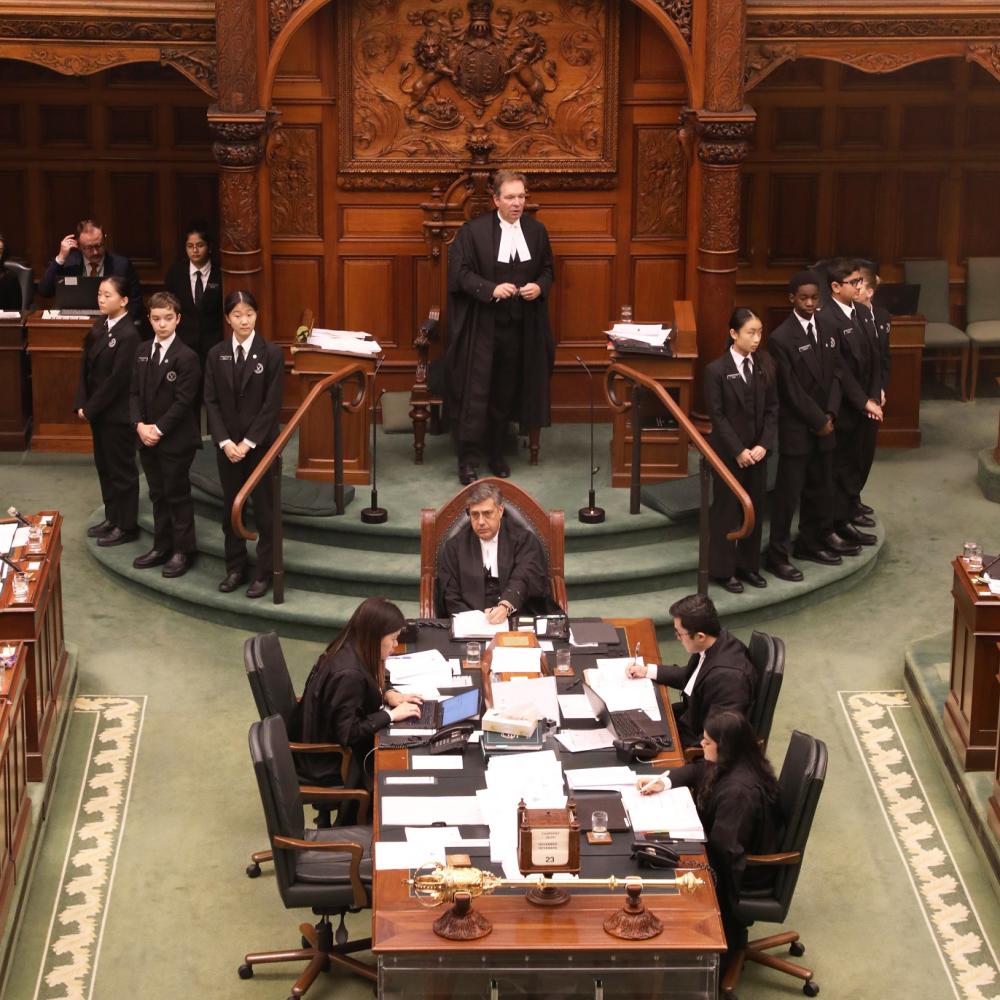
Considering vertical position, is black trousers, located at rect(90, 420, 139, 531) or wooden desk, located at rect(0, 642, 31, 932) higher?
black trousers, located at rect(90, 420, 139, 531)

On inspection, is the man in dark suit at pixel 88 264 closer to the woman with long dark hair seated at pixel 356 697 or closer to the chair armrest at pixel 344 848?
the woman with long dark hair seated at pixel 356 697

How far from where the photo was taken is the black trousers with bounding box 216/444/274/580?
10492mm

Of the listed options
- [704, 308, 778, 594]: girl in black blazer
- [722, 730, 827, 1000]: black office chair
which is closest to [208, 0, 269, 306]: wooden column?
[704, 308, 778, 594]: girl in black blazer

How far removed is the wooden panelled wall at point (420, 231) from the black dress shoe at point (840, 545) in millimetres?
2072

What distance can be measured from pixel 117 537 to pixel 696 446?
11.0 ft

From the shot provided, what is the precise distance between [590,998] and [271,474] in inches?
180

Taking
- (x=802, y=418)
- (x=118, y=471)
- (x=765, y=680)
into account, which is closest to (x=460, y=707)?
(x=765, y=680)

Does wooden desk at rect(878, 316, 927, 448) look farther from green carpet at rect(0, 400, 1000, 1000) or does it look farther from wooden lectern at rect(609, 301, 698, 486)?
wooden lectern at rect(609, 301, 698, 486)

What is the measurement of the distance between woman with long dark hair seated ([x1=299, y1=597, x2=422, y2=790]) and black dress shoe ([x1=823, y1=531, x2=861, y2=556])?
3.99m

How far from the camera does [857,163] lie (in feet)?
46.2

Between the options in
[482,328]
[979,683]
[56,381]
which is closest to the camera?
[979,683]

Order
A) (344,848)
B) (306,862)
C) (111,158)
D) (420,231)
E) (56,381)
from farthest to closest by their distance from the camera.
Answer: (111,158), (56,381), (420,231), (306,862), (344,848)

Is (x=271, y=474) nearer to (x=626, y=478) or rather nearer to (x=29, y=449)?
(x=626, y=478)

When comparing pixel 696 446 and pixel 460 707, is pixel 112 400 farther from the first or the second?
pixel 460 707
